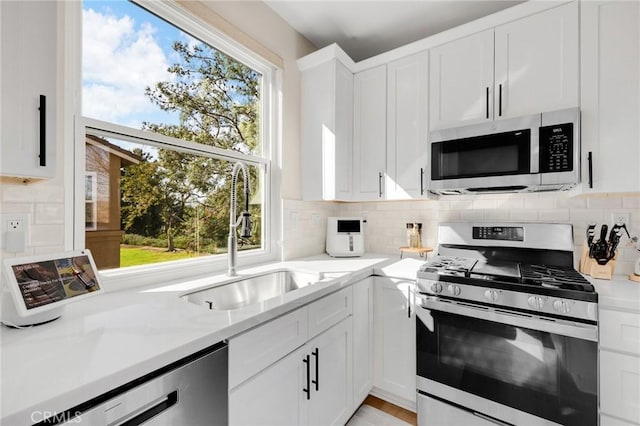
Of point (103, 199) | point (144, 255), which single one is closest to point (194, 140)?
point (103, 199)

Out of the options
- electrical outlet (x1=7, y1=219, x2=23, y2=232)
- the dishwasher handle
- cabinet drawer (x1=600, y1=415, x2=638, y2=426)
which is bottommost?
cabinet drawer (x1=600, y1=415, x2=638, y2=426)

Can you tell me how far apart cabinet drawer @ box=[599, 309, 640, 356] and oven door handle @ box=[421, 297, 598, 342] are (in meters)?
0.11

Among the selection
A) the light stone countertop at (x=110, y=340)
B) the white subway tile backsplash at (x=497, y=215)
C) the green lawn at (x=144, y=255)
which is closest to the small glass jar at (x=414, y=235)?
the white subway tile backsplash at (x=497, y=215)

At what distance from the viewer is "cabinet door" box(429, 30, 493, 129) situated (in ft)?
5.81

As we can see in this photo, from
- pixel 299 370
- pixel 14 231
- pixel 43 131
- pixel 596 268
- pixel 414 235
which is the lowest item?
pixel 299 370

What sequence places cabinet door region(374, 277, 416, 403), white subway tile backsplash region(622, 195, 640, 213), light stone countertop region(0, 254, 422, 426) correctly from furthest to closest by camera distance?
cabinet door region(374, 277, 416, 403)
white subway tile backsplash region(622, 195, 640, 213)
light stone countertop region(0, 254, 422, 426)

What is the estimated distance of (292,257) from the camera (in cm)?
219

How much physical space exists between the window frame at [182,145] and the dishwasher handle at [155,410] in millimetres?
749

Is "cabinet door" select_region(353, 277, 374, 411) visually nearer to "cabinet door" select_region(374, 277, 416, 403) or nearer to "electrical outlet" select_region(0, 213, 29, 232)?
"cabinet door" select_region(374, 277, 416, 403)

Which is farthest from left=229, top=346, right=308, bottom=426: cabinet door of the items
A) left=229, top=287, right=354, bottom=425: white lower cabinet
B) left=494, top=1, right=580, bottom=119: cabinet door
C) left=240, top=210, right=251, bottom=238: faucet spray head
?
left=494, top=1, right=580, bottom=119: cabinet door

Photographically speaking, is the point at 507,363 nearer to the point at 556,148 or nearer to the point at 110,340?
the point at 556,148

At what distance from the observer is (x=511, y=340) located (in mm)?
1353

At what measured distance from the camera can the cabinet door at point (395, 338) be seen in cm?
172

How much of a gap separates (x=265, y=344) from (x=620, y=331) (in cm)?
149
